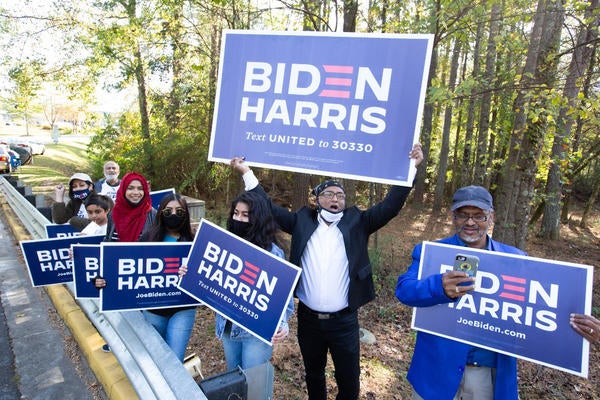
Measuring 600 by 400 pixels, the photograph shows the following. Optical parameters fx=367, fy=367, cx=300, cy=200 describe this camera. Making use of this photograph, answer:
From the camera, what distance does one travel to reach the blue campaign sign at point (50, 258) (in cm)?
363

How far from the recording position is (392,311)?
22.4 ft

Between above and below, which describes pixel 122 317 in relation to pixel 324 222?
below

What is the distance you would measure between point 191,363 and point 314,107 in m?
2.45

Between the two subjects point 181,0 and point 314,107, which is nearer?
point 314,107

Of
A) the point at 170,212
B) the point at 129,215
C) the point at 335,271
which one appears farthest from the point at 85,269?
the point at 335,271

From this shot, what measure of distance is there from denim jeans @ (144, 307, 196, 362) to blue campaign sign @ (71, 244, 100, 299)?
523 millimetres

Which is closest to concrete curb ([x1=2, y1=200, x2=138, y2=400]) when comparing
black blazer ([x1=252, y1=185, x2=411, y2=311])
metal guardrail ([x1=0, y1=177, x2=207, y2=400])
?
metal guardrail ([x1=0, y1=177, x2=207, y2=400])

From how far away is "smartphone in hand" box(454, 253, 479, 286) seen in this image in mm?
2205

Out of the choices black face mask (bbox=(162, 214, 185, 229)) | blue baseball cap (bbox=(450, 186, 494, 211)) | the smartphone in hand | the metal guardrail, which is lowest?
the metal guardrail

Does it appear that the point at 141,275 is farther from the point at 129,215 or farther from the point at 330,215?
the point at 330,215

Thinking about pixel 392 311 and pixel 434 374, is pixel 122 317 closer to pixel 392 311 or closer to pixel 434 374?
pixel 434 374

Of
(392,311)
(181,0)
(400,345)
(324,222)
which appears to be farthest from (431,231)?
(324,222)

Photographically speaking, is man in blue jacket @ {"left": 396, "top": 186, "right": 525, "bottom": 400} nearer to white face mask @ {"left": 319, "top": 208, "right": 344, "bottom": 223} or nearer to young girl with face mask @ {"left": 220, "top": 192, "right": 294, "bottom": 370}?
white face mask @ {"left": 319, "top": 208, "right": 344, "bottom": 223}

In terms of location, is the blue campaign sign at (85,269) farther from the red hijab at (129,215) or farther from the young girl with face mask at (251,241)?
the young girl with face mask at (251,241)
